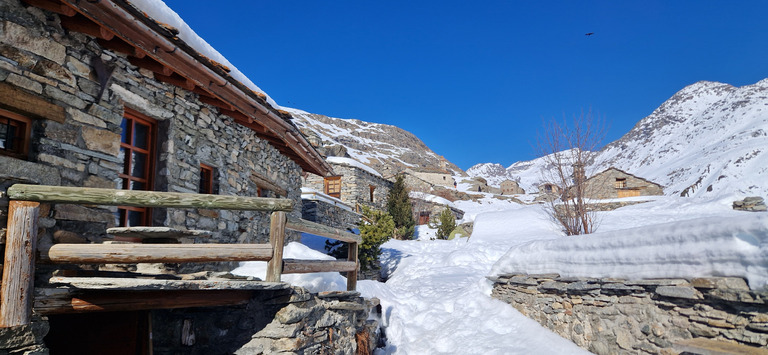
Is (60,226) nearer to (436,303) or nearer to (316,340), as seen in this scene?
(316,340)

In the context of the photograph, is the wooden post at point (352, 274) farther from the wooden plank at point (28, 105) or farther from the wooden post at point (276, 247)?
the wooden plank at point (28, 105)

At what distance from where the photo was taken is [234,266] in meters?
6.61

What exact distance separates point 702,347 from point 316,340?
3.84 m

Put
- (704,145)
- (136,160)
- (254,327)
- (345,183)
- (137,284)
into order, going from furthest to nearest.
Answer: (704,145) < (345,183) < (136,160) < (254,327) < (137,284)

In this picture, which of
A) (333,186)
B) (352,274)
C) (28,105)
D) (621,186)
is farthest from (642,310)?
(621,186)

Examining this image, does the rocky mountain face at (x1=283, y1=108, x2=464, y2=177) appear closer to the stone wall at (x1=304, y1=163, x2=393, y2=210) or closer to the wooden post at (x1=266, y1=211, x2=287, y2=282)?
the stone wall at (x1=304, y1=163, x2=393, y2=210)

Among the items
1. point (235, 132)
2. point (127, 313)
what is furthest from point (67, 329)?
point (235, 132)

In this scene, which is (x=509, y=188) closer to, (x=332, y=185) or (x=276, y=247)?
(x=332, y=185)

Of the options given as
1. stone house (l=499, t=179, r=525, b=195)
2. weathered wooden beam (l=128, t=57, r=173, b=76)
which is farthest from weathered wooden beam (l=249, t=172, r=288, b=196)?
stone house (l=499, t=179, r=525, b=195)

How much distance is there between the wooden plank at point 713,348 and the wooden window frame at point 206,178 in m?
6.25

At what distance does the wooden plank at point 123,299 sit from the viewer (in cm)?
308

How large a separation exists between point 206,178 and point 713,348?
21.5ft

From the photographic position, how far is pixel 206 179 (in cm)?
648

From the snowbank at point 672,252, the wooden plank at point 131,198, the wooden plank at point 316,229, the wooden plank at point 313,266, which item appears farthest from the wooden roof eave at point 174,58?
the snowbank at point 672,252
